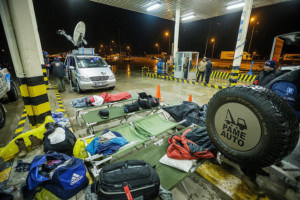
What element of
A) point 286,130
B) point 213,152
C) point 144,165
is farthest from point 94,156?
point 286,130

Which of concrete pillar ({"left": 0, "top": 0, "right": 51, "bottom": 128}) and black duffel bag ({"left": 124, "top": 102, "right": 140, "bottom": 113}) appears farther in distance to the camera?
black duffel bag ({"left": 124, "top": 102, "right": 140, "bottom": 113})

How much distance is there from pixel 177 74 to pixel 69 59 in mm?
8105

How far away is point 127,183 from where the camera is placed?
4.85 feet

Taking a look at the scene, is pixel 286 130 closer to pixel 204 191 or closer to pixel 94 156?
pixel 204 191

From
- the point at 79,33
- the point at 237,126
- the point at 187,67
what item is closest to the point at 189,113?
the point at 237,126

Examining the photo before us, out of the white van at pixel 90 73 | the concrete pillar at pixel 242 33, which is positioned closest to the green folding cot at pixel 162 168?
the white van at pixel 90 73

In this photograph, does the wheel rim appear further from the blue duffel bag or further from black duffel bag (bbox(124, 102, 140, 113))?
black duffel bag (bbox(124, 102, 140, 113))

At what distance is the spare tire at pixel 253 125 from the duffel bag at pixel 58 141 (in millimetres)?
2591

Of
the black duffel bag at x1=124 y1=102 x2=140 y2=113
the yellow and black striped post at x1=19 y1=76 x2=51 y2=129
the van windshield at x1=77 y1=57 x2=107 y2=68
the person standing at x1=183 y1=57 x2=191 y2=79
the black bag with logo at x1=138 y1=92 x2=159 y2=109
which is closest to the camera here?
the yellow and black striped post at x1=19 y1=76 x2=51 y2=129

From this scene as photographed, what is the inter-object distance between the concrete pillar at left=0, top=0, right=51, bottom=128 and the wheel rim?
3983mm

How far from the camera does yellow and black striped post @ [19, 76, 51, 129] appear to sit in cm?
326

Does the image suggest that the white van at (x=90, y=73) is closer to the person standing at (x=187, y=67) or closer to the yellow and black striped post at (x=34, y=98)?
the yellow and black striped post at (x=34, y=98)

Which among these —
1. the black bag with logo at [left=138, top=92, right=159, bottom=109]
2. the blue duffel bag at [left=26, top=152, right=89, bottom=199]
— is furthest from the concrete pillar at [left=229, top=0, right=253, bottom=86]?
the blue duffel bag at [left=26, top=152, right=89, bottom=199]

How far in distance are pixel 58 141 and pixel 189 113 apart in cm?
306
